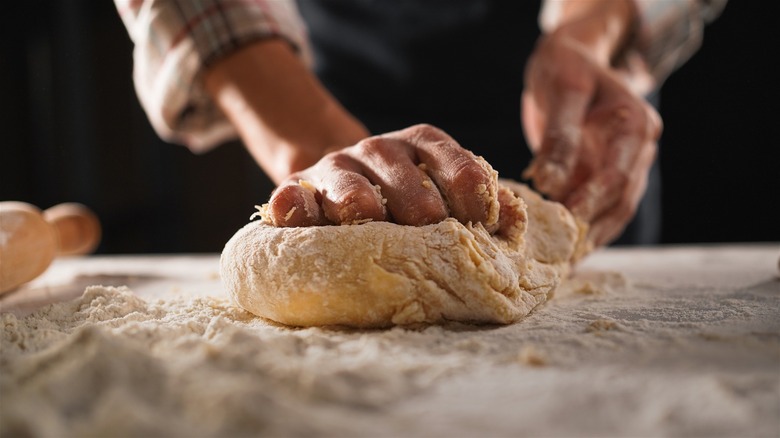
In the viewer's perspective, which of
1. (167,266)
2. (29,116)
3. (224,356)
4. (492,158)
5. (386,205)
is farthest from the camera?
(29,116)

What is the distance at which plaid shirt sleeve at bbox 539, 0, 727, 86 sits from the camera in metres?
1.94

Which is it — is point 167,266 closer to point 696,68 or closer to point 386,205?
point 386,205

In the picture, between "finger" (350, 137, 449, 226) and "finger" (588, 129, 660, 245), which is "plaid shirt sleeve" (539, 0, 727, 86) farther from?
"finger" (350, 137, 449, 226)

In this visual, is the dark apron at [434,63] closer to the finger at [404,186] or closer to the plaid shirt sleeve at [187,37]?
the plaid shirt sleeve at [187,37]

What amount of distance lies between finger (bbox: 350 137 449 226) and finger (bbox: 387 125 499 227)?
17 millimetres

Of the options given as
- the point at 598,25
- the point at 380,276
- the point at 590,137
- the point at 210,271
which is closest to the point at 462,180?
the point at 380,276

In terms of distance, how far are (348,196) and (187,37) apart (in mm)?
788

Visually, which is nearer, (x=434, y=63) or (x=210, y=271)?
(x=210, y=271)

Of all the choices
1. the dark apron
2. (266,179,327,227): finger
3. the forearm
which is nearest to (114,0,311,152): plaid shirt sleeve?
the forearm

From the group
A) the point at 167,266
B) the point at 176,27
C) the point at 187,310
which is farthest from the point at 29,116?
the point at 187,310

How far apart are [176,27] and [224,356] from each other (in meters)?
1.06

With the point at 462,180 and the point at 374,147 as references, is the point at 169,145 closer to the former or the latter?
the point at 374,147

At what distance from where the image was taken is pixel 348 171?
98cm

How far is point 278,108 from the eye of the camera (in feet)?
4.62
